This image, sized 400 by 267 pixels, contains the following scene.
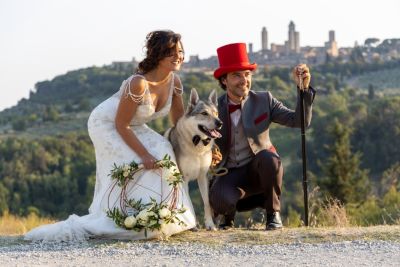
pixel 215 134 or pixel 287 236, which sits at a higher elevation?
pixel 215 134

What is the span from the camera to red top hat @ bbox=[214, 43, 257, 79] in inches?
338

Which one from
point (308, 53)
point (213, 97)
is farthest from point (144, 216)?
point (308, 53)

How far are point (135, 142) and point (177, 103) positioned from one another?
753 millimetres

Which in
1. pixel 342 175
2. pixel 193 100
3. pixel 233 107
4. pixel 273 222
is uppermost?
pixel 193 100

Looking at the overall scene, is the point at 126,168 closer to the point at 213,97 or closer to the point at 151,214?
the point at 151,214

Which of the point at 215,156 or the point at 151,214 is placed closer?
the point at 151,214

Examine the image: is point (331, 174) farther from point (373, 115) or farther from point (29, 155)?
point (29, 155)

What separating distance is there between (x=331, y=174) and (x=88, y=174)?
2995cm

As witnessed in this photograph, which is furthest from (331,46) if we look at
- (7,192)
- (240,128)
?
(240,128)

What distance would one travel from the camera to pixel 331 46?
17175cm

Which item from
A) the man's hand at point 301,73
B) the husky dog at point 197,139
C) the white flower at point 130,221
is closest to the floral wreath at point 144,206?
the white flower at point 130,221

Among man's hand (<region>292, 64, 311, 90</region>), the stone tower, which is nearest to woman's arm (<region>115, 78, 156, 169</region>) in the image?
man's hand (<region>292, 64, 311, 90</region>)

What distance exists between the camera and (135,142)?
27.0 ft

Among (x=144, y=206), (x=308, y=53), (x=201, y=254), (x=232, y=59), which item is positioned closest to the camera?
(x=201, y=254)
